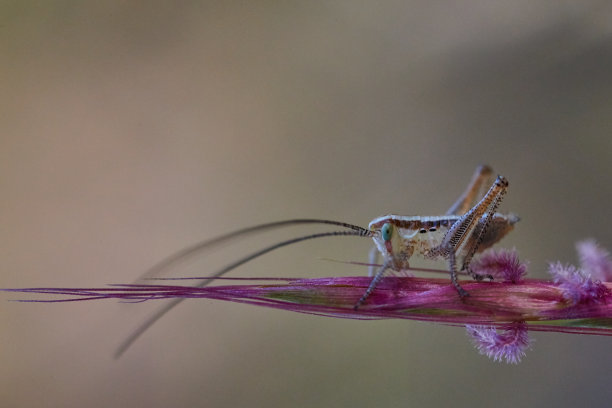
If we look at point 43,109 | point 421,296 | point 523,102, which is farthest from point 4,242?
point 523,102

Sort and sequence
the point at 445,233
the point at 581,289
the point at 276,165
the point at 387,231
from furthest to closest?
the point at 276,165 < the point at 445,233 < the point at 387,231 < the point at 581,289

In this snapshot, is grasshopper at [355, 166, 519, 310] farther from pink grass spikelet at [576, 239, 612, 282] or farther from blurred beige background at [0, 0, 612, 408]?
blurred beige background at [0, 0, 612, 408]

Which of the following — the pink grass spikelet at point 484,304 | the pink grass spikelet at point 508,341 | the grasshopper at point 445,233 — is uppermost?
the grasshopper at point 445,233

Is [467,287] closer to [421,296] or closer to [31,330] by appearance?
[421,296]

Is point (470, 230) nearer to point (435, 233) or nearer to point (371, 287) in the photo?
point (435, 233)

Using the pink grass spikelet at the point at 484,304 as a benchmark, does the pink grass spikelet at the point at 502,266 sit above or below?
above

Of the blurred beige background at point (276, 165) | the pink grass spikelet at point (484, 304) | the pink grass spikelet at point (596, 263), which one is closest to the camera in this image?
the pink grass spikelet at point (484, 304)

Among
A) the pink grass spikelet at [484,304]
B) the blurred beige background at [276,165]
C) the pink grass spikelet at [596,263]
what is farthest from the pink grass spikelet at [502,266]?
the blurred beige background at [276,165]

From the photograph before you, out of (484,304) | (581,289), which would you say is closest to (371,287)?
(484,304)

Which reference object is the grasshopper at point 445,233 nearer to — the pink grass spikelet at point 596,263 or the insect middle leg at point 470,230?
the insect middle leg at point 470,230
